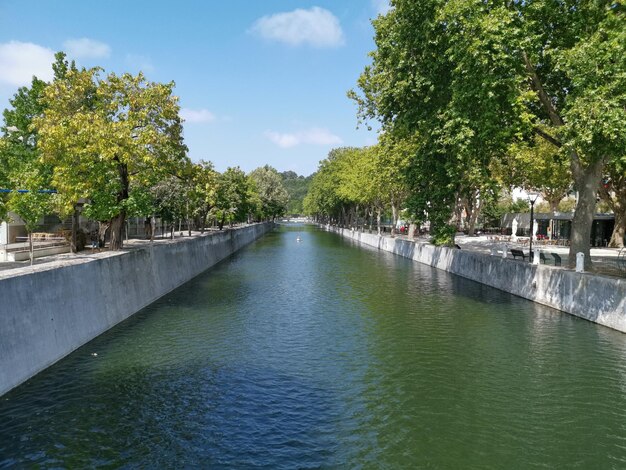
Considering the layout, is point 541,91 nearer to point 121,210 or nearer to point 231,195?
point 121,210

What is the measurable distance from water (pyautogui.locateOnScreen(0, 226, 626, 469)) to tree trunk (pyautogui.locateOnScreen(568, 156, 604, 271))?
14.2ft

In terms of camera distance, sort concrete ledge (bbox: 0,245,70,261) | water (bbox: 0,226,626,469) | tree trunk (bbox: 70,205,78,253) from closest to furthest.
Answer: water (bbox: 0,226,626,469) < concrete ledge (bbox: 0,245,70,261) < tree trunk (bbox: 70,205,78,253)

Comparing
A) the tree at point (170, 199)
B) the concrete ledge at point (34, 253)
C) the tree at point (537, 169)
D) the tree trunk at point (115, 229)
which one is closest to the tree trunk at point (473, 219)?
the tree at point (537, 169)

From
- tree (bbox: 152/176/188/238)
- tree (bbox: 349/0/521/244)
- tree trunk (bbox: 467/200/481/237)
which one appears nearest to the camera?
tree (bbox: 349/0/521/244)

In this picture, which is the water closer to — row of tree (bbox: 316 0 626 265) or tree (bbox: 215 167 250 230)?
row of tree (bbox: 316 0 626 265)

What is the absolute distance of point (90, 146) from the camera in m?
25.4

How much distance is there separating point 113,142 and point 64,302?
1185 centimetres

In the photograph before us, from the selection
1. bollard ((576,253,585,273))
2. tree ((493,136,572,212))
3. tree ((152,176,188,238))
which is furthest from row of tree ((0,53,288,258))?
tree ((493,136,572,212))

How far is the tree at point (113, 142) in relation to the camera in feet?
84.9

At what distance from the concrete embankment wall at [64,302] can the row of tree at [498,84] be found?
55.0ft

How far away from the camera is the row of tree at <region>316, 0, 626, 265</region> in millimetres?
20500

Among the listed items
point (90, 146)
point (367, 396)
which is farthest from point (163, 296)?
point (367, 396)

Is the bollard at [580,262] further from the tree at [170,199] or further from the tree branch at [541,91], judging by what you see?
the tree at [170,199]

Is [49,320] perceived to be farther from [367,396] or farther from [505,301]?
[505,301]
